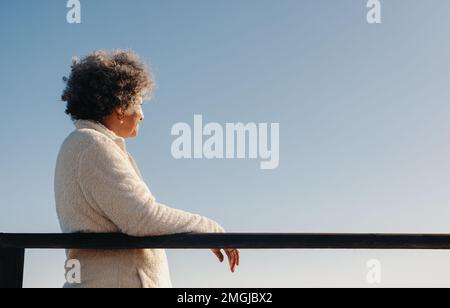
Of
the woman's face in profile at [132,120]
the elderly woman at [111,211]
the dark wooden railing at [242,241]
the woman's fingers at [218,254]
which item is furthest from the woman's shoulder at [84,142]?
the woman's fingers at [218,254]

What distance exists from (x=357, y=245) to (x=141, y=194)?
2.22 ft

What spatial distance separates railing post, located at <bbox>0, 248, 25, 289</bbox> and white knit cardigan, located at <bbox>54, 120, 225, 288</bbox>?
157 millimetres

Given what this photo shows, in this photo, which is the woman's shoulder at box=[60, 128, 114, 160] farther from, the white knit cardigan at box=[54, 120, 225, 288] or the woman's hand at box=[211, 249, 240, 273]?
the woman's hand at box=[211, 249, 240, 273]

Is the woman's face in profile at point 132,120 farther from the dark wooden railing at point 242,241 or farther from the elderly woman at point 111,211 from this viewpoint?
the dark wooden railing at point 242,241

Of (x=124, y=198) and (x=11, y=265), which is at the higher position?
(x=124, y=198)

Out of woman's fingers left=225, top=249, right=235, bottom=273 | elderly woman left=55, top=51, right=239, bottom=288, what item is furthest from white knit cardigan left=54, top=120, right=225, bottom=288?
woman's fingers left=225, top=249, right=235, bottom=273

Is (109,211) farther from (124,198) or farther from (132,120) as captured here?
(132,120)

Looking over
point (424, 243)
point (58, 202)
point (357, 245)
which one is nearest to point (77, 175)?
point (58, 202)

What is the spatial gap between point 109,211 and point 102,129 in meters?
0.35

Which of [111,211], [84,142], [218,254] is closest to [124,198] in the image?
[111,211]

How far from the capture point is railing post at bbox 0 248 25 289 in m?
2.09

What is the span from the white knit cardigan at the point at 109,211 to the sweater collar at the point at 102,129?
3.2 inches

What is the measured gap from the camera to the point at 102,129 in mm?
2258
